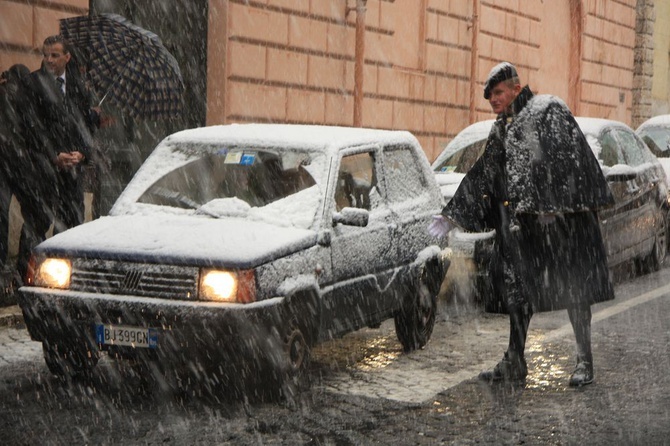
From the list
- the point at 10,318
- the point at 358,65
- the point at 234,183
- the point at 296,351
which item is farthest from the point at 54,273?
the point at 358,65

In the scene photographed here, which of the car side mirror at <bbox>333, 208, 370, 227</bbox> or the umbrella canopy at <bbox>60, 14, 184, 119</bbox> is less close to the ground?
the umbrella canopy at <bbox>60, 14, 184, 119</bbox>

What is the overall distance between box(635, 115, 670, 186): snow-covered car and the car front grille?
1117cm

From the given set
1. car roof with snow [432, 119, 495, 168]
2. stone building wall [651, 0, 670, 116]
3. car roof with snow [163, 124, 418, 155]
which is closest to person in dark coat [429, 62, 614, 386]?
car roof with snow [163, 124, 418, 155]

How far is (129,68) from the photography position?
9.27m

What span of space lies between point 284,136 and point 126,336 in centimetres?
182

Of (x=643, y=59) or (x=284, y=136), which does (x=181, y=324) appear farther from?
(x=643, y=59)

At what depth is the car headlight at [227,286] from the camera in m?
6.20

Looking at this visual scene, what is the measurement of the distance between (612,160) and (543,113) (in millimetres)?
5022

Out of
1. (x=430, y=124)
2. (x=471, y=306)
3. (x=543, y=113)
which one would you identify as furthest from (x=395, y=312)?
(x=430, y=124)

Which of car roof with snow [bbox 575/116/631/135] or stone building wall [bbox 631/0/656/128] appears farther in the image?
stone building wall [bbox 631/0/656/128]

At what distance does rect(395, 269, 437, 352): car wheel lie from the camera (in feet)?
26.6

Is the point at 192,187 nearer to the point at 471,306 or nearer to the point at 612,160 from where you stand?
the point at 471,306

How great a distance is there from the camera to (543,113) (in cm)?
702

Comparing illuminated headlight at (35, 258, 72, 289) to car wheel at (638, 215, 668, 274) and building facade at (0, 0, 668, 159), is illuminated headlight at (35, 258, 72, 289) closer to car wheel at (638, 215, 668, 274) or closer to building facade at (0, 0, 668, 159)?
building facade at (0, 0, 668, 159)
